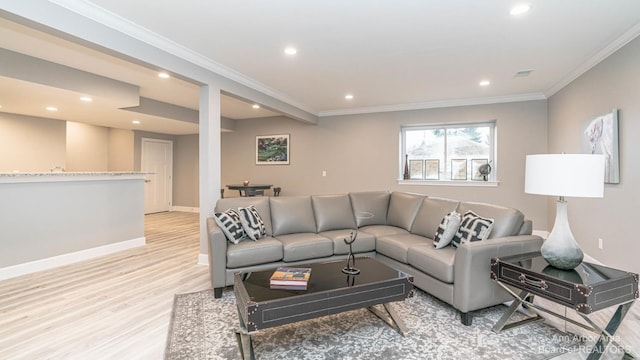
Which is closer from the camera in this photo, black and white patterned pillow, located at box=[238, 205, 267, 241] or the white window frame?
black and white patterned pillow, located at box=[238, 205, 267, 241]

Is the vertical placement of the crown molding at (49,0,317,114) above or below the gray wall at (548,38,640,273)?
above

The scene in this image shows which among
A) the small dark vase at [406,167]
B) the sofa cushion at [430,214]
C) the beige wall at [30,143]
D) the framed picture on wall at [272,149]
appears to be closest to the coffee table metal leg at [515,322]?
the sofa cushion at [430,214]

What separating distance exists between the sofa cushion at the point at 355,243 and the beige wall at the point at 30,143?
235 inches

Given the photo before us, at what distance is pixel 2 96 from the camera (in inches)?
169

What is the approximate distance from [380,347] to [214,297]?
1.60 meters

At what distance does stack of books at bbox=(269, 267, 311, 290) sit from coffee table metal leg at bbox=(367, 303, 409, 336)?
60cm

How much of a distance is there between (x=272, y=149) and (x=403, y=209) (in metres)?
Answer: 4.36

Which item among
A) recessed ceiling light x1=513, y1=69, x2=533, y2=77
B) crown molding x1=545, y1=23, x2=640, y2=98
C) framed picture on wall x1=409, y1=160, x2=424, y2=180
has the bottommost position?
framed picture on wall x1=409, y1=160, x2=424, y2=180

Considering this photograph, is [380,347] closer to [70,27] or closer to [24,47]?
[70,27]

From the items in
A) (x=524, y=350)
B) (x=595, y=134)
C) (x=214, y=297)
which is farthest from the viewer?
(x=595, y=134)

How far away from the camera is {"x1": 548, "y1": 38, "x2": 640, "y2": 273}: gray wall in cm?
291

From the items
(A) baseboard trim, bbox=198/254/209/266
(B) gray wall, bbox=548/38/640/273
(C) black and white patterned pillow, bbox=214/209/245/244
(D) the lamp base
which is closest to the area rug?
(D) the lamp base

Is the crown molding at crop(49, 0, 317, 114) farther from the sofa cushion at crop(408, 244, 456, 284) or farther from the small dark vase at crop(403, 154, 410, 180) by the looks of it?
the small dark vase at crop(403, 154, 410, 180)

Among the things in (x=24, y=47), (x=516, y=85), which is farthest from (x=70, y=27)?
(x=516, y=85)
